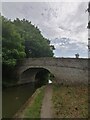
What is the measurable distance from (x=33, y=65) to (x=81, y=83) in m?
7.26

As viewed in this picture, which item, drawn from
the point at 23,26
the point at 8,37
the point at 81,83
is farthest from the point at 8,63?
the point at 23,26

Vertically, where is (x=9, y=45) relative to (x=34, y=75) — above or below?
above

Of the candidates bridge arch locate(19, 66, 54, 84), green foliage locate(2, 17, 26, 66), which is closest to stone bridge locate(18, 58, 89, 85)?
bridge arch locate(19, 66, 54, 84)

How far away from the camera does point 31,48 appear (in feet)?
125

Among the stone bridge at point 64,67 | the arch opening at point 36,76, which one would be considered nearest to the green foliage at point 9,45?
the stone bridge at point 64,67

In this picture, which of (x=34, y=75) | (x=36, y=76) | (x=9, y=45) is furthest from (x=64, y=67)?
(x=36, y=76)

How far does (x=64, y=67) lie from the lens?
27.2 metres

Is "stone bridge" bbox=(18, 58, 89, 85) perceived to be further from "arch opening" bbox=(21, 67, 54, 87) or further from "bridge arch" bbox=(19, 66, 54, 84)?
"arch opening" bbox=(21, 67, 54, 87)

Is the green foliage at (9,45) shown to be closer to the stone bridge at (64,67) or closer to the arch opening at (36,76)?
the stone bridge at (64,67)

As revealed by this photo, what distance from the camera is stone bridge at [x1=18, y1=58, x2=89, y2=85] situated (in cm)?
2545

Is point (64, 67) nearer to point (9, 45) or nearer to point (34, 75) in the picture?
point (9, 45)

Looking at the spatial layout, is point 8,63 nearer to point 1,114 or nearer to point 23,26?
point 1,114

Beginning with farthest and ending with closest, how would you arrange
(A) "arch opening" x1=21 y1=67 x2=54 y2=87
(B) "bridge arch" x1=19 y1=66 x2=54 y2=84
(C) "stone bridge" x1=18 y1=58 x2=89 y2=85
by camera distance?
(A) "arch opening" x1=21 y1=67 x2=54 y2=87 → (B) "bridge arch" x1=19 y1=66 x2=54 y2=84 → (C) "stone bridge" x1=18 y1=58 x2=89 y2=85

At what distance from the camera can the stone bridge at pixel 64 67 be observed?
25.5 metres
